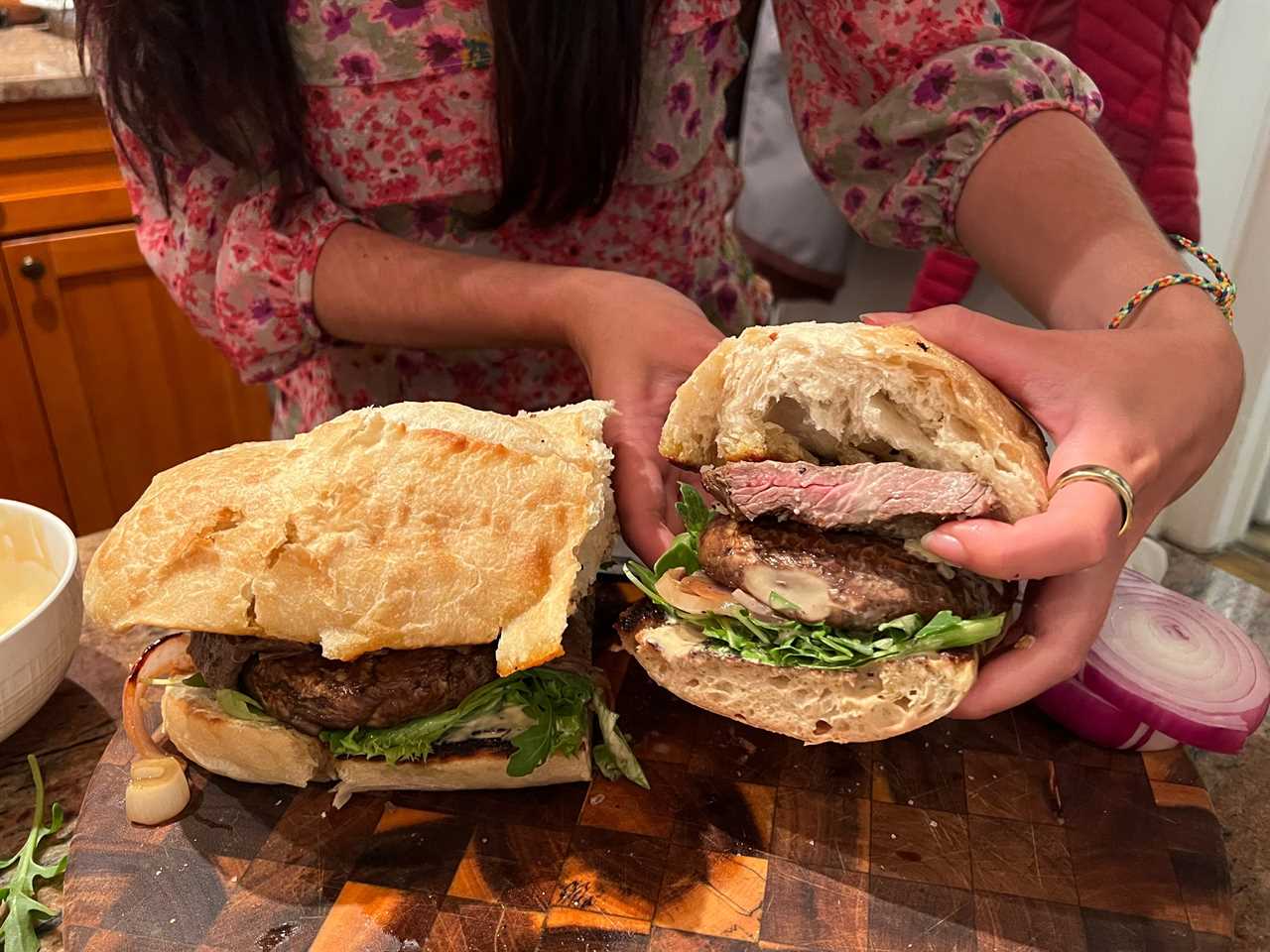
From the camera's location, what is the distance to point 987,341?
4.19 ft

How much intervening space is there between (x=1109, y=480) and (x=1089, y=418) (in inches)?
4.3

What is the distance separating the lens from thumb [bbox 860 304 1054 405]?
1.26 meters

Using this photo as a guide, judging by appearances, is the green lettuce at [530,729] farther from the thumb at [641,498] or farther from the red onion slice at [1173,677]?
the red onion slice at [1173,677]

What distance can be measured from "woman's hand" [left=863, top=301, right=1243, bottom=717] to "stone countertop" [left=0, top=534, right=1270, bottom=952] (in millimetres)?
376

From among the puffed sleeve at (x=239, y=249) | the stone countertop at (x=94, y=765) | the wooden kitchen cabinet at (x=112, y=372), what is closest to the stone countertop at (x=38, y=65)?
the wooden kitchen cabinet at (x=112, y=372)

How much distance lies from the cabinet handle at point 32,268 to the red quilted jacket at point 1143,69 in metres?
2.71

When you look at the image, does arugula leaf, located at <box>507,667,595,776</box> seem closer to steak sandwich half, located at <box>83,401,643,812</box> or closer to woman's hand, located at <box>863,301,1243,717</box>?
steak sandwich half, located at <box>83,401,643,812</box>

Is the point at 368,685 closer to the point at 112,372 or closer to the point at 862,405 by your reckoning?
the point at 862,405

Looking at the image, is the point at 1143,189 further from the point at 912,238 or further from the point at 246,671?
the point at 246,671

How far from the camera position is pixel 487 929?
3.99ft

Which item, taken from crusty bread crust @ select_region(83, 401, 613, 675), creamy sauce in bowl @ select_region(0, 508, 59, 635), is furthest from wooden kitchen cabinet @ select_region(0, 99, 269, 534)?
crusty bread crust @ select_region(83, 401, 613, 675)

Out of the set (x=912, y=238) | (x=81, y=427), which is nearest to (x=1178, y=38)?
(x=912, y=238)

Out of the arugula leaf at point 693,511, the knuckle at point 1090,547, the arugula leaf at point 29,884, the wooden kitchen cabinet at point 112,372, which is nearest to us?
the knuckle at point 1090,547

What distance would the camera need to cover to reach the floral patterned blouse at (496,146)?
1581 mm
